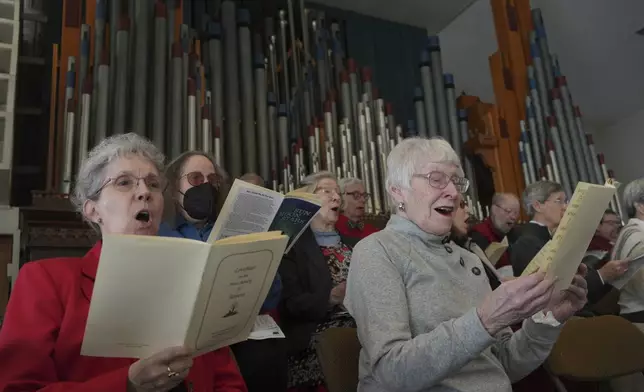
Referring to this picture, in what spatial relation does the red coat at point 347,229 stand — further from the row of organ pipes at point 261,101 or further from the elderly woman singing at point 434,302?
the elderly woman singing at point 434,302

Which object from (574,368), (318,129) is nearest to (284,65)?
(318,129)

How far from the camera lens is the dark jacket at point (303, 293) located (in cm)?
174

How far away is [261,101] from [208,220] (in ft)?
6.38

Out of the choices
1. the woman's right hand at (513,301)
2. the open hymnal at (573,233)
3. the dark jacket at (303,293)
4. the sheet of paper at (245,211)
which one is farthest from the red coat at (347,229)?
the woman's right hand at (513,301)

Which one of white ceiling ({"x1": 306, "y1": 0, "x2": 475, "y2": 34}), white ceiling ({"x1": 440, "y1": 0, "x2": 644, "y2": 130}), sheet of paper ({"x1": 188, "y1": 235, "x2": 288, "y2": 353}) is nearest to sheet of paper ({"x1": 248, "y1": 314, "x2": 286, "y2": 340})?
sheet of paper ({"x1": 188, "y1": 235, "x2": 288, "y2": 353})

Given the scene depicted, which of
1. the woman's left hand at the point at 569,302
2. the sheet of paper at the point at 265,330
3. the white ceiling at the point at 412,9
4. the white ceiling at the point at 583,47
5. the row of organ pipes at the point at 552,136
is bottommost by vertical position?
the sheet of paper at the point at 265,330

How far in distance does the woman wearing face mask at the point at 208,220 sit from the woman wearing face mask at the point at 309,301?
11cm

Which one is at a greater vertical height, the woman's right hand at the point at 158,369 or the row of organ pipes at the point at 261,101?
the row of organ pipes at the point at 261,101

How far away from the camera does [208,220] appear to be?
1.69 meters

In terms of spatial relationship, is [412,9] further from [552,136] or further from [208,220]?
[208,220]

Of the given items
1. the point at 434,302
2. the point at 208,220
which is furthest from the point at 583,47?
the point at 434,302

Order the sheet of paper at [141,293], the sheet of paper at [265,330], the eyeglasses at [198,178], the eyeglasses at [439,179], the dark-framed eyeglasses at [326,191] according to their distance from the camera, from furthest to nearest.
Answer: the dark-framed eyeglasses at [326,191] < the eyeglasses at [198,178] < the sheet of paper at [265,330] < the eyeglasses at [439,179] < the sheet of paper at [141,293]

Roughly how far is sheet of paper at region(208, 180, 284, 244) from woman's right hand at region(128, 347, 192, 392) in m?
0.50

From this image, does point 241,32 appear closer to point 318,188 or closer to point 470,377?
point 318,188
